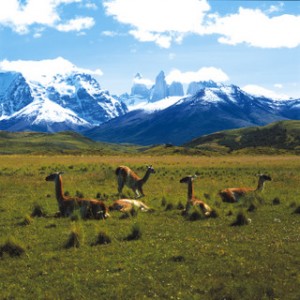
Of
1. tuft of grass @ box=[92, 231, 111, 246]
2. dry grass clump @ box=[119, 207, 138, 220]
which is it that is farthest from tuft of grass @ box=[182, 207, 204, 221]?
tuft of grass @ box=[92, 231, 111, 246]

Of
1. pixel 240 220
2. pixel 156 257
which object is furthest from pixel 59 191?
pixel 240 220

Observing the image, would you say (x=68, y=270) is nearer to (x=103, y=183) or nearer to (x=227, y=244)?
(x=227, y=244)

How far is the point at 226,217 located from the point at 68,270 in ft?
34.4

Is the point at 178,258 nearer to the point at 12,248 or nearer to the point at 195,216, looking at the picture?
the point at 12,248

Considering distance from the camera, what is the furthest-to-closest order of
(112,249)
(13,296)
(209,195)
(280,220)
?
(209,195) < (280,220) < (112,249) < (13,296)

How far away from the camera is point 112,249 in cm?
1506

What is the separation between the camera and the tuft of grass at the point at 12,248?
573 inches

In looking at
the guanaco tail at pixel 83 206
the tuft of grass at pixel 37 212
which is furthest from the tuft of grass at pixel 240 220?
the tuft of grass at pixel 37 212

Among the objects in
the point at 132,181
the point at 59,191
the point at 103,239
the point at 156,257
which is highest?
the point at 59,191

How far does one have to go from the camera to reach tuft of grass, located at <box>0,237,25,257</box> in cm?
1455

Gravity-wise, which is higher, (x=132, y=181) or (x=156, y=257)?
(x=132, y=181)

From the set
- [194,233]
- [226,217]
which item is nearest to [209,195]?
[226,217]

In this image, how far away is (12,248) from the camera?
14.6 metres

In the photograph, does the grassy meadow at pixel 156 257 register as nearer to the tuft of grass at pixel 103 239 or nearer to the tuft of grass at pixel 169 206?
the tuft of grass at pixel 103 239
